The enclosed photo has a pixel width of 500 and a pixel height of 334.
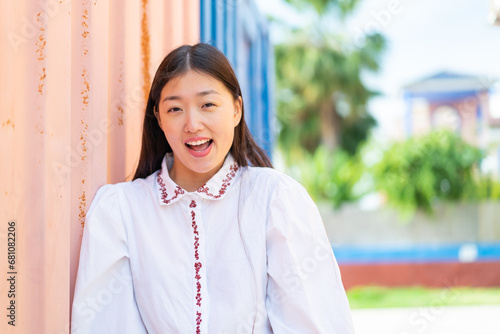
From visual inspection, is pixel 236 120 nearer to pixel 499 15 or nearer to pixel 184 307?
pixel 184 307

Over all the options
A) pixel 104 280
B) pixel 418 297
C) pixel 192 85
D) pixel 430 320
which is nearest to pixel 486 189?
pixel 418 297

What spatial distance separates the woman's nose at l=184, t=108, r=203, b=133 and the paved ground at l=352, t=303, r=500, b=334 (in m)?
4.33

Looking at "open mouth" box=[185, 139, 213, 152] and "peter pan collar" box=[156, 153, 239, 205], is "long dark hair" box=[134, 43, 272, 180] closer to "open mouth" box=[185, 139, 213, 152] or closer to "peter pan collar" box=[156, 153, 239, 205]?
"peter pan collar" box=[156, 153, 239, 205]

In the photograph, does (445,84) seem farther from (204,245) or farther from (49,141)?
(49,141)

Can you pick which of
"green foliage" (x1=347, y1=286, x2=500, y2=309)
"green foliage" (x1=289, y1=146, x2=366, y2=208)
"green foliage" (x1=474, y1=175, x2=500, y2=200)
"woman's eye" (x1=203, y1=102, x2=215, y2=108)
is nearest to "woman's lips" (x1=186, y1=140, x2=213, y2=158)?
"woman's eye" (x1=203, y1=102, x2=215, y2=108)

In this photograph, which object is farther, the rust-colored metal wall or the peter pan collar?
the peter pan collar

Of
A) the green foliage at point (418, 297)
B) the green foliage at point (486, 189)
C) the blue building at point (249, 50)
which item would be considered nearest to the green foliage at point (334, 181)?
the green foliage at point (486, 189)

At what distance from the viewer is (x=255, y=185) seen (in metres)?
1.87

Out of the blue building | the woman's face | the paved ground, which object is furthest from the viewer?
the paved ground

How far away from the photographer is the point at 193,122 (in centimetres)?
174

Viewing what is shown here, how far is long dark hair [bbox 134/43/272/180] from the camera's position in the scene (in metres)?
1.82

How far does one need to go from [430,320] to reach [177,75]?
542 centimetres

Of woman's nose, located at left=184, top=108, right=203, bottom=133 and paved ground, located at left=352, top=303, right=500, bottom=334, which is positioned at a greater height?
woman's nose, located at left=184, top=108, right=203, bottom=133

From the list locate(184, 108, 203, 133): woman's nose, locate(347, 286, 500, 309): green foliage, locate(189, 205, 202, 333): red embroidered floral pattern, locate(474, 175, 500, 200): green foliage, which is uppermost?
locate(184, 108, 203, 133): woman's nose
